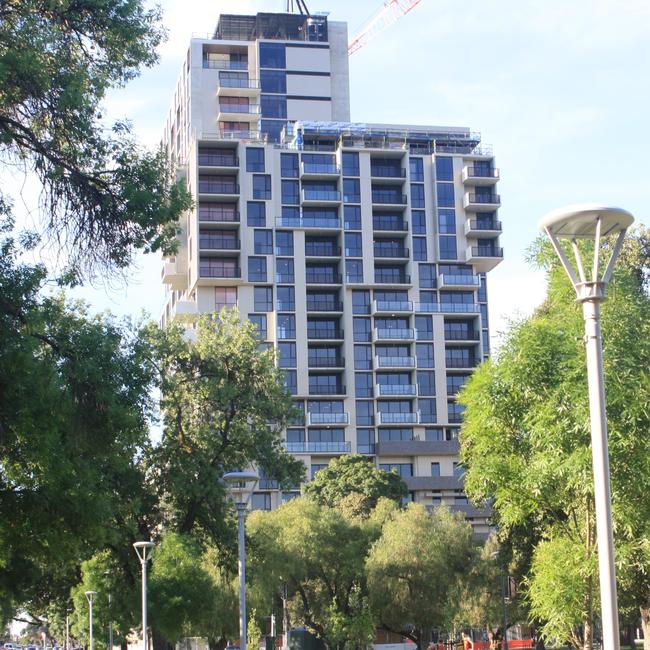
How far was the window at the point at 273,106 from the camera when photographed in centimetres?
10931

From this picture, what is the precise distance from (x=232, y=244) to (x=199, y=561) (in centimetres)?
6282

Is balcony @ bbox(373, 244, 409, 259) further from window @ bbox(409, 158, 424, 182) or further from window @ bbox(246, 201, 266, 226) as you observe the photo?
window @ bbox(246, 201, 266, 226)

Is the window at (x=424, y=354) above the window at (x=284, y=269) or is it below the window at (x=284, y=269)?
below

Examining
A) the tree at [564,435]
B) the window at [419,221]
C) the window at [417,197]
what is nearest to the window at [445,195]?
the window at [417,197]

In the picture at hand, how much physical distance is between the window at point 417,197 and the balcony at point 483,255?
6310 mm

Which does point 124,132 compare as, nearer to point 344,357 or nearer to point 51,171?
point 51,171

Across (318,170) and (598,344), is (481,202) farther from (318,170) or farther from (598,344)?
(598,344)

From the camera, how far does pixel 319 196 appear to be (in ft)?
333

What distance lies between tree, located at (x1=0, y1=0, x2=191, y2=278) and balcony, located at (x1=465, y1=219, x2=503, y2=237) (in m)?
85.9

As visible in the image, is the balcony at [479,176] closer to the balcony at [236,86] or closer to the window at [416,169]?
the window at [416,169]

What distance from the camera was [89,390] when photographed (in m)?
19.0

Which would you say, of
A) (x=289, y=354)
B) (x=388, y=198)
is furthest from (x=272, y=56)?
(x=289, y=354)

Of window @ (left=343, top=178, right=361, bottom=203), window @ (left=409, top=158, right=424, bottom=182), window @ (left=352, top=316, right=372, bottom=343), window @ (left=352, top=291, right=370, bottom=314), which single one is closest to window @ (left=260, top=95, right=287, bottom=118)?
window @ (left=343, top=178, right=361, bottom=203)

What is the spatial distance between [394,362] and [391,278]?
325 inches
